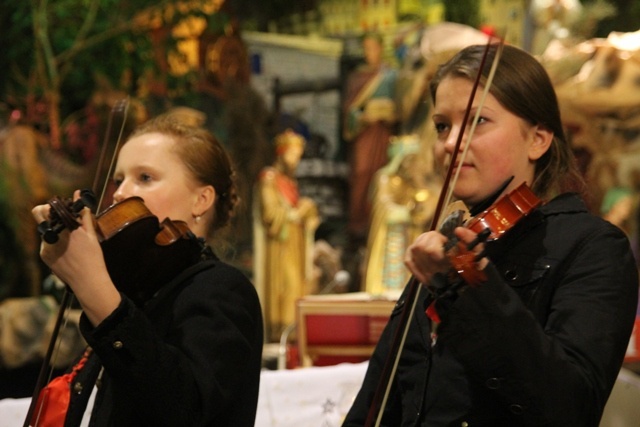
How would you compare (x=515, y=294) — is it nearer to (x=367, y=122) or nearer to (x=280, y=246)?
(x=280, y=246)

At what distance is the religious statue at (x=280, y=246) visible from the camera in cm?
1016

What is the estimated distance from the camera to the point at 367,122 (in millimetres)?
11070

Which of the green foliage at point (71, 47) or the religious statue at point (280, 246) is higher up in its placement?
the green foliage at point (71, 47)

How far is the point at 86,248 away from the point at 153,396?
290 millimetres

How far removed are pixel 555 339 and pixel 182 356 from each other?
2.25ft

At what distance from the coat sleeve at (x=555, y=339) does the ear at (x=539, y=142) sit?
0.25 metres

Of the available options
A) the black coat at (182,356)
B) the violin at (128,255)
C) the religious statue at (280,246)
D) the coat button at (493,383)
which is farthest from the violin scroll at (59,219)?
the religious statue at (280,246)

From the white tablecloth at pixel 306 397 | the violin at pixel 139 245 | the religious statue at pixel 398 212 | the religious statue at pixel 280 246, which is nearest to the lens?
the violin at pixel 139 245

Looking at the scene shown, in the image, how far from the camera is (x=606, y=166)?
9.27 m

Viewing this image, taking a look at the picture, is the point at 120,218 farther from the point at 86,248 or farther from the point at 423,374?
the point at 423,374

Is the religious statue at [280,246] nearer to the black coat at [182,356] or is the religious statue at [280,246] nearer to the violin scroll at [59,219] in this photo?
the black coat at [182,356]

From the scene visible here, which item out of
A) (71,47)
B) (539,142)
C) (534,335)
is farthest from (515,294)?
(71,47)

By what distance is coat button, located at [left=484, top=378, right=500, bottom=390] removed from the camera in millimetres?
1481

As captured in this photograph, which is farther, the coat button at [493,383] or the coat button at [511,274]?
the coat button at [511,274]
